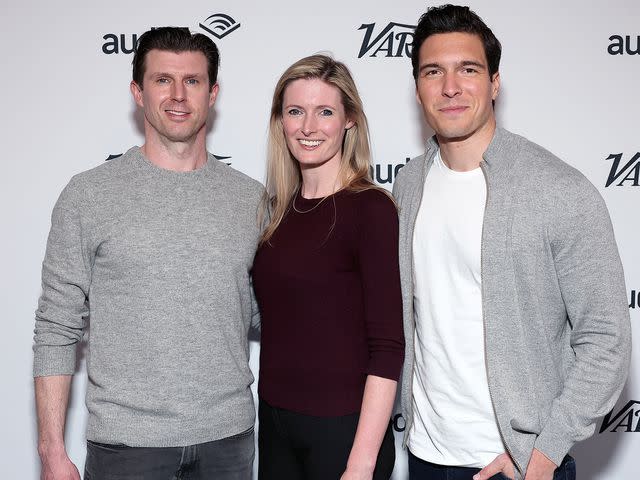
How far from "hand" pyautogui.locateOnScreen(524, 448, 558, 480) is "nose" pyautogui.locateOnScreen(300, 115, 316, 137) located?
85 cm

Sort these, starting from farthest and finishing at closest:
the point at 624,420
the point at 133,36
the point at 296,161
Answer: the point at 624,420 → the point at 133,36 → the point at 296,161

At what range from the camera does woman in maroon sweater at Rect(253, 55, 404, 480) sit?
1.49 meters

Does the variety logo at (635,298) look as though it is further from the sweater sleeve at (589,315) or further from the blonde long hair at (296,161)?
the blonde long hair at (296,161)

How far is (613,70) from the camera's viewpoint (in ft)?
7.06

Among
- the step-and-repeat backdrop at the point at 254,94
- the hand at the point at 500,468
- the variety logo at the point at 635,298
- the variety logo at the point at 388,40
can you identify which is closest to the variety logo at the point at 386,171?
the step-and-repeat backdrop at the point at 254,94

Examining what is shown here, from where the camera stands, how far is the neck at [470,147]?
1.52m

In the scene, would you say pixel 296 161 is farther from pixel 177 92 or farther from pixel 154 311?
pixel 154 311

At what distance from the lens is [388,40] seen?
6.89ft

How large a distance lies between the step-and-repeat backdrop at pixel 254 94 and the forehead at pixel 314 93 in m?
0.45

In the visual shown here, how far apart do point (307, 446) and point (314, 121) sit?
2.44 feet

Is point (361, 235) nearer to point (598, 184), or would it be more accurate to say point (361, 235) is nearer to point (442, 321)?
point (442, 321)

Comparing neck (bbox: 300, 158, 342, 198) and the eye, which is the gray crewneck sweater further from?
the eye

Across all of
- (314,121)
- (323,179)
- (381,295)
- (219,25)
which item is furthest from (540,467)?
(219,25)

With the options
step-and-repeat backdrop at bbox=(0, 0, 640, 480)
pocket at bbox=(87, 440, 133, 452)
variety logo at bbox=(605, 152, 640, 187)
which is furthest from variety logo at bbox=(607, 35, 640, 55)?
pocket at bbox=(87, 440, 133, 452)
